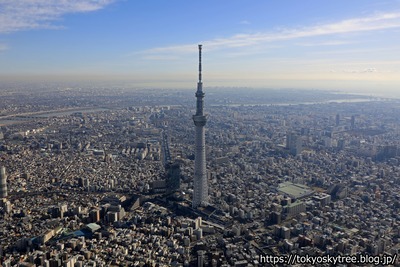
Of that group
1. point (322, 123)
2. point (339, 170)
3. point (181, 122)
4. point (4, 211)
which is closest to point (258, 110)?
point (322, 123)

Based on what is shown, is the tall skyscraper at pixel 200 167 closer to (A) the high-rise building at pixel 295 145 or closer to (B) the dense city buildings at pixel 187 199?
(B) the dense city buildings at pixel 187 199

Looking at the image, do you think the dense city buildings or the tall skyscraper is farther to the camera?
the tall skyscraper

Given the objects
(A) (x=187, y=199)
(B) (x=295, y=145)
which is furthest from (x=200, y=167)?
(B) (x=295, y=145)

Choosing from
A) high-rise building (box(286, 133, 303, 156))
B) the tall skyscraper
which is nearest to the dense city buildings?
high-rise building (box(286, 133, 303, 156))

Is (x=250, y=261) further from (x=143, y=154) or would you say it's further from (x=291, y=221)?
(x=143, y=154)

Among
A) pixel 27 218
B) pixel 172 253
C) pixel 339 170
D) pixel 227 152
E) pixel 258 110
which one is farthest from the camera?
pixel 258 110

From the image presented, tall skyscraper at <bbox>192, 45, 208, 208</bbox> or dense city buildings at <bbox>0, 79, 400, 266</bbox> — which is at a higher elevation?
tall skyscraper at <bbox>192, 45, 208, 208</bbox>

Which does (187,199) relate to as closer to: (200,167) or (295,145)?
(200,167)

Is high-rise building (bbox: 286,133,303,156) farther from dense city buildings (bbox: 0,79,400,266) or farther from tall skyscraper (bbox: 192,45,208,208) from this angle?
tall skyscraper (bbox: 192,45,208,208)
